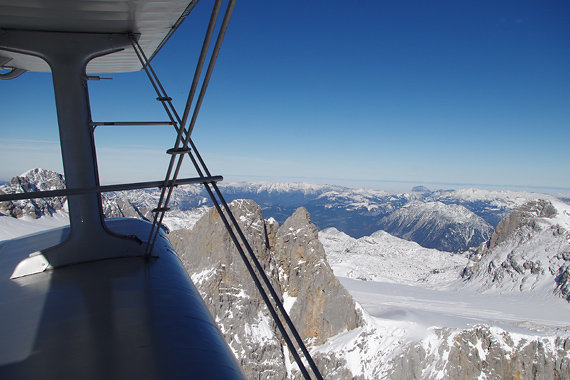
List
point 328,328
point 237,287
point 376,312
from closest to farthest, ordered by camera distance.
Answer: point 237,287 → point 328,328 → point 376,312

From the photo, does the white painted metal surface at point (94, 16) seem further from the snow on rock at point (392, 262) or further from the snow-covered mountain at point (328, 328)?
the snow on rock at point (392, 262)

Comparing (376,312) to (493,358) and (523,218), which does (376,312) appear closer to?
(493,358)

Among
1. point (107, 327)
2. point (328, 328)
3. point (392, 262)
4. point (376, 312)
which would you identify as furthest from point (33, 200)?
point (107, 327)

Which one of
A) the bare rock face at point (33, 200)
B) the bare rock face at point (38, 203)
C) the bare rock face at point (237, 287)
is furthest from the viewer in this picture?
the bare rock face at point (38, 203)

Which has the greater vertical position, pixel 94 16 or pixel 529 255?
pixel 94 16

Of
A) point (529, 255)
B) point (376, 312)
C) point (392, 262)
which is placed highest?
point (529, 255)

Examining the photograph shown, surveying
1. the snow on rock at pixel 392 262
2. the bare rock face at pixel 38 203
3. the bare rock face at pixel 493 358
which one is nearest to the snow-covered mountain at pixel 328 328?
the bare rock face at pixel 493 358
